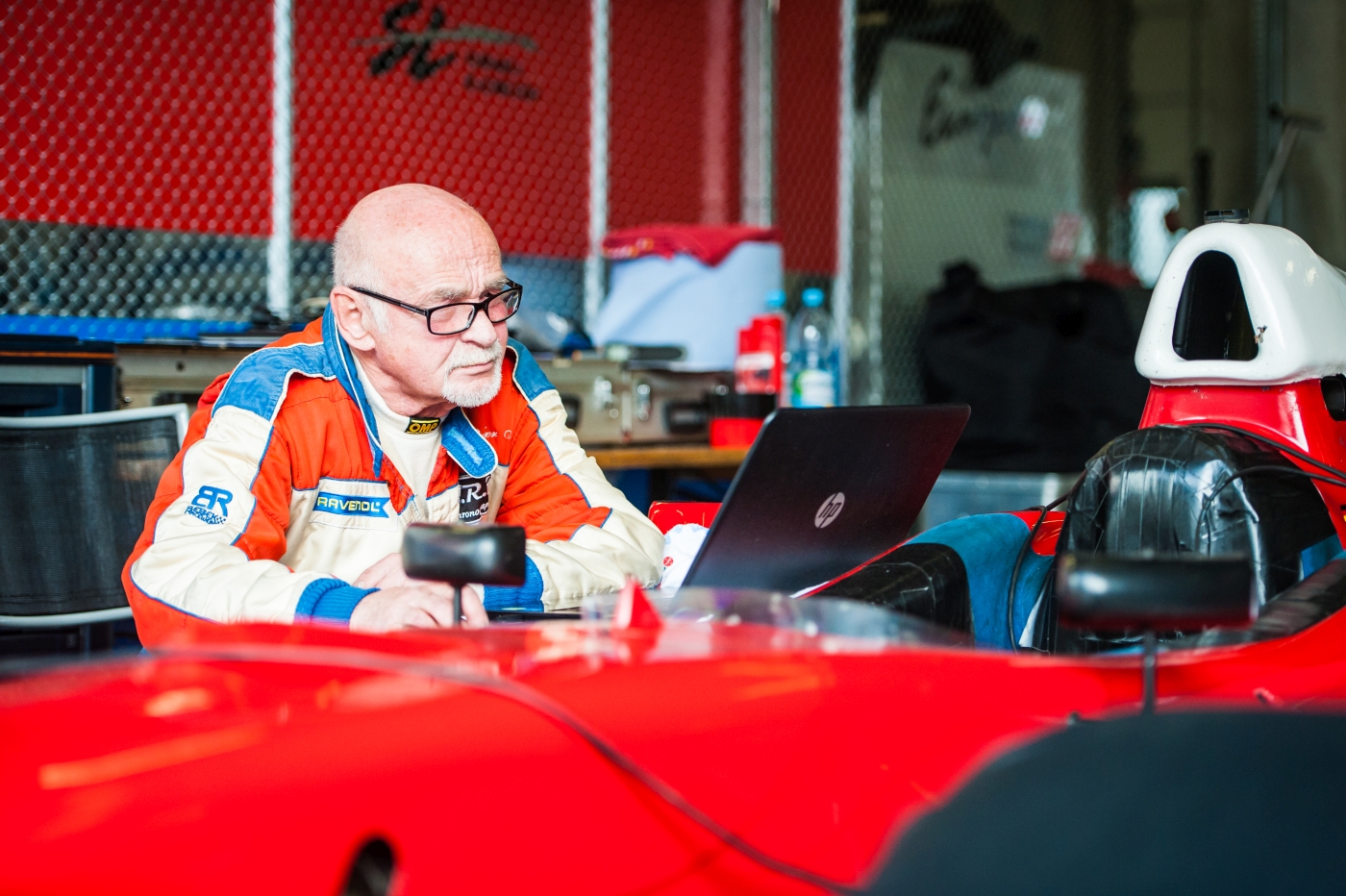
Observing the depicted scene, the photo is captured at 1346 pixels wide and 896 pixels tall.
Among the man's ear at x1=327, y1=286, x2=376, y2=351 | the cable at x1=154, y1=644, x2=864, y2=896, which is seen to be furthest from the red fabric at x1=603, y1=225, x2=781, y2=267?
the cable at x1=154, y1=644, x2=864, y2=896

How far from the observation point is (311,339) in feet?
6.05

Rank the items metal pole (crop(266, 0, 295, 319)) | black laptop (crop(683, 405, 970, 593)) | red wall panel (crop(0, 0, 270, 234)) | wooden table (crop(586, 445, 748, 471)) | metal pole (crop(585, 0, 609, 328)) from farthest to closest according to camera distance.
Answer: metal pole (crop(585, 0, 609, 328))
metal pole (crop(266, 0, 295, 319))
wooden table (crop(586, 445, 748, 471))
red wall panel (crop(0, 0, 270, 234))
black laptop (crop(683, 405, 970, 593))

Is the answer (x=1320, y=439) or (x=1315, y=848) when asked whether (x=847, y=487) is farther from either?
(x=1320, y=439)

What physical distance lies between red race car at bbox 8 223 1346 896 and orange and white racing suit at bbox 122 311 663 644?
1.40 feet

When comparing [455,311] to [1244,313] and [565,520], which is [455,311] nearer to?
[565,520]

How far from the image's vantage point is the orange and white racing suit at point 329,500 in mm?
1513

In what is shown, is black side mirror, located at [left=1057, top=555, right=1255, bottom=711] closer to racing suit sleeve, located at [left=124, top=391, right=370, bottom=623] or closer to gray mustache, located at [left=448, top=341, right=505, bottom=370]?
racing suit sleeve, located at [left=124, top=391, right=370, bottom=623]

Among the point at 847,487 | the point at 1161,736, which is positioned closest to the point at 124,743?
the point at 1161,736

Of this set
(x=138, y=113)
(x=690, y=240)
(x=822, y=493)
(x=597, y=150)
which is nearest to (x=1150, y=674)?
(x=822, y=493)

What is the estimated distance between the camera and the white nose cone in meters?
1.90

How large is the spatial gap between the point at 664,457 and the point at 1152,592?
255cm

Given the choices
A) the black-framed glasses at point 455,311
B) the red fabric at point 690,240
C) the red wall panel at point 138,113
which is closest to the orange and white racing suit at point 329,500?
the black-framed glasses at point 455,311

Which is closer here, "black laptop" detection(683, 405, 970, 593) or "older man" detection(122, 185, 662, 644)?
"black laptop" detection(683, 405, 970, 593)
